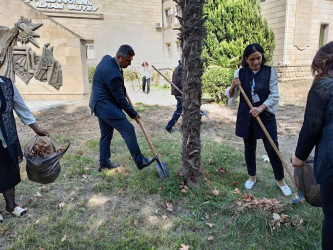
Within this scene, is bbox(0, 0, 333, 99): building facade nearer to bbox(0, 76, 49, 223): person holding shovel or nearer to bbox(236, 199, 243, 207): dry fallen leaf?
bbox(0, 76, 49, 223): person holding shovel

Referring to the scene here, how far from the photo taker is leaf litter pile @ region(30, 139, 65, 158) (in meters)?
2.95

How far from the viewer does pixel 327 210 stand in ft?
5.77

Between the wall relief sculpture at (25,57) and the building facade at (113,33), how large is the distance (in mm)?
32

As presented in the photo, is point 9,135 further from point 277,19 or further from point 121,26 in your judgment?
point 121,26

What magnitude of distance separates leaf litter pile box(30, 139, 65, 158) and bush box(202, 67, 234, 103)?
6.94 meters

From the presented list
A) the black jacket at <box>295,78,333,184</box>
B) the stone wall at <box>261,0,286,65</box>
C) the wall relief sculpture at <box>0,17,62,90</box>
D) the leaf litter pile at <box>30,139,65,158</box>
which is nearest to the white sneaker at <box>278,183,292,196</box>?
the black jacket at <box>295,78,333,184</box>

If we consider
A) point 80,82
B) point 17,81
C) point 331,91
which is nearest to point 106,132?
point 331,91

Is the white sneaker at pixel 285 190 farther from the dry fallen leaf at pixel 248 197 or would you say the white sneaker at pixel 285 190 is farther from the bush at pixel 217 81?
the bush at pixel 217 81

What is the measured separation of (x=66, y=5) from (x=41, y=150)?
17879 mm

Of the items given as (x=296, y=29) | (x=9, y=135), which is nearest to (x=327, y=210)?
(x=9, y=135)

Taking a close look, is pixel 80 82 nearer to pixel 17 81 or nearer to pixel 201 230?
pixel 17 81

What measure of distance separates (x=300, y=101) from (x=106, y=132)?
329 inches

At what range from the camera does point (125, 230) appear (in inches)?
107

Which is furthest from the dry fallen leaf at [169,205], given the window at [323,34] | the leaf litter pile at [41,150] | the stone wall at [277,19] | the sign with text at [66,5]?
the sign with text at [66,5]
